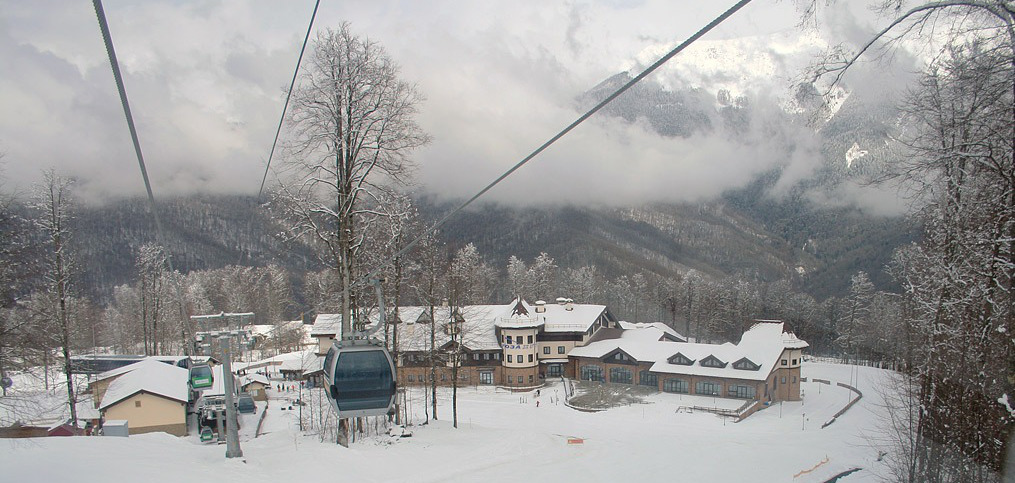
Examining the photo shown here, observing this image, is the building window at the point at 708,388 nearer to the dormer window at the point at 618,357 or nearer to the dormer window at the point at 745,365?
the dormer window at the point at 745,365

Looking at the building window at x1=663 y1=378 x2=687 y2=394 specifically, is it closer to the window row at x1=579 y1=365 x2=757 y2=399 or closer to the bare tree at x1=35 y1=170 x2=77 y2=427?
the window row at x1=579 y1=365 x2=757 y2=399

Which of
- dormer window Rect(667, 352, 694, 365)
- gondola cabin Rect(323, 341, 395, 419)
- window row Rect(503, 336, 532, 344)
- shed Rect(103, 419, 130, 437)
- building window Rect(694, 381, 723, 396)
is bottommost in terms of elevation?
building window Rect(694, 381, 723, 396)

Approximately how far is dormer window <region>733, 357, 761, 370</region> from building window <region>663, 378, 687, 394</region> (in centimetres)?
397

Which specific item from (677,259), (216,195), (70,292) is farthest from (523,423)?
(216,195)

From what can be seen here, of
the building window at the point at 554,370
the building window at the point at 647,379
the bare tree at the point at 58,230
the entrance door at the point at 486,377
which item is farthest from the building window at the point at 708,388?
the bare tree at the point at 58,230

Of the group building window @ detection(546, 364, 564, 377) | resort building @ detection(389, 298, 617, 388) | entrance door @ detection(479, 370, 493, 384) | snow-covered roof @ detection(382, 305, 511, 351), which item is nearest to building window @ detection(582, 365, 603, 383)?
resort building @ detection(389, 298, 617, 388)

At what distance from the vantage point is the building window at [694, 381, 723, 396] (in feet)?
131

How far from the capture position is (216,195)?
14925 centimetres

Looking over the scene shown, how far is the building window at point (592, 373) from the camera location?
155 feet

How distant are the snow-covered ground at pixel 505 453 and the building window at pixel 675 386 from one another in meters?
8.17

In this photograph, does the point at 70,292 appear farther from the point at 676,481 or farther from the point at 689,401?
the point at 689,401

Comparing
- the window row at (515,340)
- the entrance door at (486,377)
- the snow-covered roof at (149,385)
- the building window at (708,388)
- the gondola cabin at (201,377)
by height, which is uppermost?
the gondola cabin at (201,377)

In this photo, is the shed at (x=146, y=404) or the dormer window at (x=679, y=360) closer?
the shed at (x=146, y=404)

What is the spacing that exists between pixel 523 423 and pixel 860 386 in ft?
102
